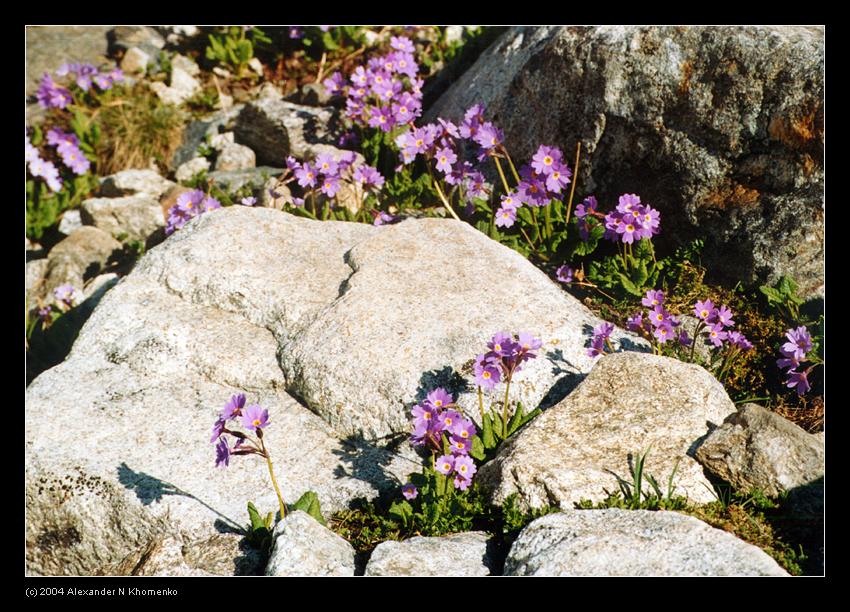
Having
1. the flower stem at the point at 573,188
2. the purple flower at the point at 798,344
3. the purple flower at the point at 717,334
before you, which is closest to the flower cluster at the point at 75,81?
the flower stem at the point at 573,188

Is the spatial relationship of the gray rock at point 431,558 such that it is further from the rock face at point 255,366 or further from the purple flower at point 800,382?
the purple flower at point 800,382

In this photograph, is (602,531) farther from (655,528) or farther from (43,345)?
(43,345)

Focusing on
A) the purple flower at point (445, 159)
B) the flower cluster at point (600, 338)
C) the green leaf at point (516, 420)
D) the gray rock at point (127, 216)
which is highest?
the purple flower at point (445, 159)

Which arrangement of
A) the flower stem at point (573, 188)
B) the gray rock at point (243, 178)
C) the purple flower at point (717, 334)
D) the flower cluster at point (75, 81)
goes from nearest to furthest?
the purple flower at point (717, 334) < the flower stem at point (573, 188) < the gray rock at point (243, 178) < the flower cluster at point (75, 81)

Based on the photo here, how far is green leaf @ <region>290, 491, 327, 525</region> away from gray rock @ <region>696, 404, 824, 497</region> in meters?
2.17

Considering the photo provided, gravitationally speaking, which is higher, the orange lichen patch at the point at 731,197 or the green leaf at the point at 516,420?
the orange lichen patch at the point at 731,197

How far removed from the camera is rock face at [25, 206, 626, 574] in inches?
197

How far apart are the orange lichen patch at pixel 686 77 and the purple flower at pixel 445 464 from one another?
337cm

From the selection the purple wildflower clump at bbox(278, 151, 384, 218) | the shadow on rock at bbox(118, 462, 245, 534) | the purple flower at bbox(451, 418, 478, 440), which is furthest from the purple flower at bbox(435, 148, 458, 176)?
the shadow on rock at bbox(118, 462, 245, 534)

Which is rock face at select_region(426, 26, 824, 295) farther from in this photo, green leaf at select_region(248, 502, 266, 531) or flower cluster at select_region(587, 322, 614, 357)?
green leaf at select_region(248, 502, 266, 531)

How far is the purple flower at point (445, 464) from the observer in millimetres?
4551

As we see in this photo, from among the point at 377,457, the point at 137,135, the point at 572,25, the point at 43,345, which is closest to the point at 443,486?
the point at 377,457

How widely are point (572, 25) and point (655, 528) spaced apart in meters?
4.37

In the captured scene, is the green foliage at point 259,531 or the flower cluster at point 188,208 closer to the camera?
the green foliage at point 259,531
